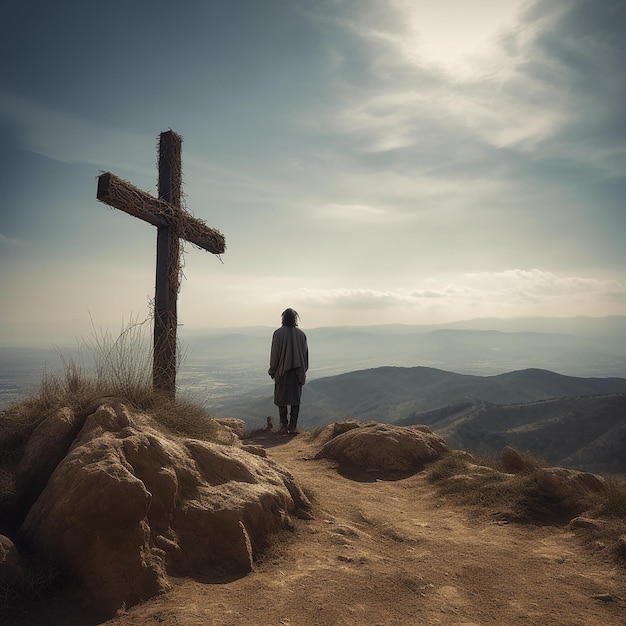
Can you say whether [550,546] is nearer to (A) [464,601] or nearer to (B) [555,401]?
(A) [464,601]

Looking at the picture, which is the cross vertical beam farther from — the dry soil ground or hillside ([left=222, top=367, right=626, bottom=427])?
hillside ([left=222, top=367, right=626, bottom=427])

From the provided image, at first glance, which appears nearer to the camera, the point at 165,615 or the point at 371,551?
the point at 165,615

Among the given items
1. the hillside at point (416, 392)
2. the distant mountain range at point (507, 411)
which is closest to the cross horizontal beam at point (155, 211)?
the distant mountain range at point (507, 411)

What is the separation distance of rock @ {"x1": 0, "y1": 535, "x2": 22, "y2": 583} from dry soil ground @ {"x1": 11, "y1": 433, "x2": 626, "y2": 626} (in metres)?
0.28

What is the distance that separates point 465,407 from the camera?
7944 centimetres

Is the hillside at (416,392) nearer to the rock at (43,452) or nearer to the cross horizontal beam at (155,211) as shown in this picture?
the cross horizontal beam at (155,211)

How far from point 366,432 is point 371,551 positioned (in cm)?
413

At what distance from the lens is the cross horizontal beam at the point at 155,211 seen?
5.48m

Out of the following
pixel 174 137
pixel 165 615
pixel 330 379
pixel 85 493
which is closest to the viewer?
pixel 165 615

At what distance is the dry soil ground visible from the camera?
2.65m

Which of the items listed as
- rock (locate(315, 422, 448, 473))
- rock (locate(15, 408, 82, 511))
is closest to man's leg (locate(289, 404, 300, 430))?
rock (locate(315, 422, 448, 473))

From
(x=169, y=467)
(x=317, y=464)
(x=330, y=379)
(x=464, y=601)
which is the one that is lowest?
(x=330, y=379)

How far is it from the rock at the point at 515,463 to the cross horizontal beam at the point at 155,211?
6327 mm

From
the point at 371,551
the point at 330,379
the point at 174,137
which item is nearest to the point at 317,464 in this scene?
the point at 371,551
